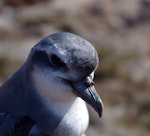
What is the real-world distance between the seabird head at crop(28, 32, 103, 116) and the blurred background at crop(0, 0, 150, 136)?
11.2ft

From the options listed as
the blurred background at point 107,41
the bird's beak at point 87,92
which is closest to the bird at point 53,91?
the bird's beak at point 87,92

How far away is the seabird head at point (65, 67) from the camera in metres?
3.52

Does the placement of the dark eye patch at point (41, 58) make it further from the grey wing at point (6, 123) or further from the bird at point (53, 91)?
the grey wing at point (6, 123)

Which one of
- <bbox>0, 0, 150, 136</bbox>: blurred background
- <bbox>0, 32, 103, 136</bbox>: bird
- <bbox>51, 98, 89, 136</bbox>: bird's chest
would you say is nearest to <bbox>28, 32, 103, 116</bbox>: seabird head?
<bbox>0, 32, 103, 136</bbox>: bird

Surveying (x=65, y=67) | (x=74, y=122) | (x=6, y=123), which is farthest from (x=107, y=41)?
(x=65, y=67)

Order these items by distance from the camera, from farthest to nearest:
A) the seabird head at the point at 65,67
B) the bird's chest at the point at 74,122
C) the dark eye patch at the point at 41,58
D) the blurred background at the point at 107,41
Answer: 1. the blurred background at the point at 107,41
2. the bird's chest at the point at 74,122
3. the dark eye patch at the point at 41,58
4. the seabird head at the point at 65,67

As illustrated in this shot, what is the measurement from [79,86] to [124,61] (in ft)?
16.7

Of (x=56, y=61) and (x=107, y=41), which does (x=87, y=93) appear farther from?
(x=107, y=41)

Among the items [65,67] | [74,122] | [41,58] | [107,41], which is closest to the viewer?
[65,67]

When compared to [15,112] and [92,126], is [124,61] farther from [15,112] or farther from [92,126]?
[15,112]

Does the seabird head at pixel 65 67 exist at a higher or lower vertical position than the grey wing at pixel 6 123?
higher

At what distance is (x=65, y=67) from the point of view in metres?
3.54

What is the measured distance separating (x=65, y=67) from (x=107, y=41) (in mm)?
5741

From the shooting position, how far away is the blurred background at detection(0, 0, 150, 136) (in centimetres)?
760
